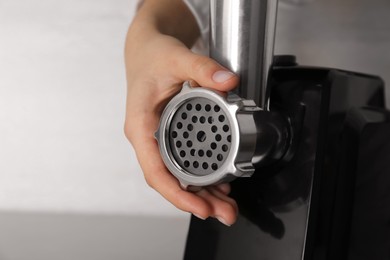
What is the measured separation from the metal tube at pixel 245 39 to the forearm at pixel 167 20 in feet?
0.49

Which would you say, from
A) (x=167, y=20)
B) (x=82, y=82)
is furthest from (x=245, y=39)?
(x=82, y=82)

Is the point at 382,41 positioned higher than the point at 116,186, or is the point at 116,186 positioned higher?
the point at 382,41

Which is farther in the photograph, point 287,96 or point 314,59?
point 314,59

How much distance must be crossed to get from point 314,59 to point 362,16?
9 cm

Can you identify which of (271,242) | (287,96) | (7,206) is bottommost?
(7,206)

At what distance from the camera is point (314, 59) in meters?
0.75

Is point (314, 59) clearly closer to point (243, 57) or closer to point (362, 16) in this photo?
point (362, 16)

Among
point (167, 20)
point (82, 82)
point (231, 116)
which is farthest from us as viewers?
point (82, 82)

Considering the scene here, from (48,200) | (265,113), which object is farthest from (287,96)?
(48,200)

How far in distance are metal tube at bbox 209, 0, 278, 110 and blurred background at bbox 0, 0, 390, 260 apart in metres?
0.37

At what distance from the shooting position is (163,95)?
0.41 meters

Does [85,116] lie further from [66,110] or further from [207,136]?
[207,136]

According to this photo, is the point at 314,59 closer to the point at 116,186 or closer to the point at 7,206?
the point at 116,186

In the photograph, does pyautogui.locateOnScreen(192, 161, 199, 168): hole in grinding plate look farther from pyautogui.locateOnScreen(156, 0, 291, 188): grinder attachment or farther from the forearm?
the forearm
